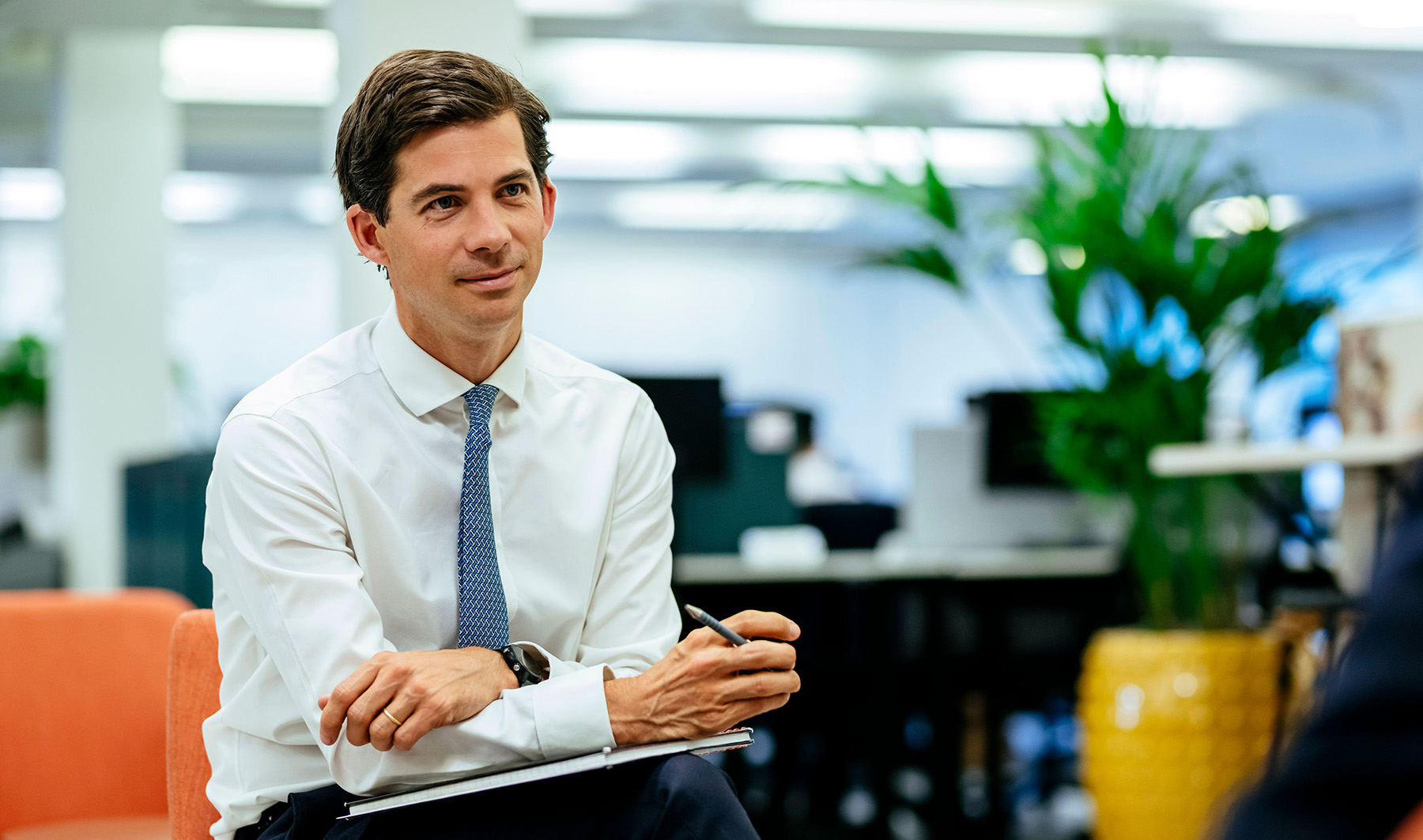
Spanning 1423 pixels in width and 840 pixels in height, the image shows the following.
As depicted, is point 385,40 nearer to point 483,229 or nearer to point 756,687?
point 483,229

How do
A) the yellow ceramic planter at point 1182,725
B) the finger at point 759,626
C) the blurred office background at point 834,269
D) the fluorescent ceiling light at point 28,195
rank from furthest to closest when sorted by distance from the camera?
the fluorescent ceiling light at point 28,195 → the blurred office background at point 834,269 → the yellow ceramic planter at point 1182,725 → the finger at point 759,626

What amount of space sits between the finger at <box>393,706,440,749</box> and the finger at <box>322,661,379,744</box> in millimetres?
47

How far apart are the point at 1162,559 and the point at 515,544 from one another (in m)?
2.08

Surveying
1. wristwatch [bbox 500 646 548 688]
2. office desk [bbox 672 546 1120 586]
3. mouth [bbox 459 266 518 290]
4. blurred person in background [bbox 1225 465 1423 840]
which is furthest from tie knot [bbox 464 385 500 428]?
office desk [bbox 672 546 1120 586]

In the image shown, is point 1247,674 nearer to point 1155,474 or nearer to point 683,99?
point 1155,474

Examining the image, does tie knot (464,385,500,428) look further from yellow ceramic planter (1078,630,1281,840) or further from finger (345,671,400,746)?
yellow ceramic planter (1078,630,1281,840)

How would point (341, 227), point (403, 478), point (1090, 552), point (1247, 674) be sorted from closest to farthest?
point (403, 478), point (341, 227), point (1247, 674), point (1090, 552)

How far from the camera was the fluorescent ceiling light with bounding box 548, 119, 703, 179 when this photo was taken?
7137 millimetres

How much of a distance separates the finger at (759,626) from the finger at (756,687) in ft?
0.15

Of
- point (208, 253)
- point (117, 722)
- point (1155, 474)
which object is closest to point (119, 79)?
point (117, 722)

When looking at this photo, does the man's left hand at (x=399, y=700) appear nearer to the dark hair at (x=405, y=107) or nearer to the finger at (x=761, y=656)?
the finger at (x=761, y=656)

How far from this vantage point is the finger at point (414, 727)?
1115 mm

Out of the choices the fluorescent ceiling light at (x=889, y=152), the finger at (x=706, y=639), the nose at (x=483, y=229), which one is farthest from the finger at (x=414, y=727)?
the fluorescent ceiling light at (x=889, y=152)

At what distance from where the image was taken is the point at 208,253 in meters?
9.91
